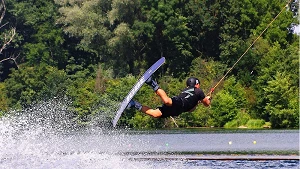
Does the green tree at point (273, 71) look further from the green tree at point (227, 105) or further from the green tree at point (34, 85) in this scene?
the green tree at point (34, 85)

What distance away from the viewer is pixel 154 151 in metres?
30.1

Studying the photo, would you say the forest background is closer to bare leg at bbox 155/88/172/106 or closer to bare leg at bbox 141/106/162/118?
bare leg at bbox 141/106/162/118

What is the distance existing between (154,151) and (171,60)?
3024 cm

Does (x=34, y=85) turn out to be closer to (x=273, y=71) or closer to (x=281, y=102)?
(x=273, y=71)

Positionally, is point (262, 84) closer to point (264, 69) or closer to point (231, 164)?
point (264, 69)

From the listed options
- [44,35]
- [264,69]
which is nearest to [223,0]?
[264,69]

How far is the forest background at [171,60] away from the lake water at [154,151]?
29.2 ft

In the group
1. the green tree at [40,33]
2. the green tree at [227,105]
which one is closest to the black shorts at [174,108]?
the green tree at [227,105]

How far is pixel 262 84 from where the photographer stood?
52.5m

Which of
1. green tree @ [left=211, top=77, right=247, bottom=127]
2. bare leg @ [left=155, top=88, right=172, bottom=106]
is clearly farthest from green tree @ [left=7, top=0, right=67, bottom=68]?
bare leg @ [left=155, top=88, right=172, bottom=106]

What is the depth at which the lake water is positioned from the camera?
23.1 m

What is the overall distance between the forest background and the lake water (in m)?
8.90

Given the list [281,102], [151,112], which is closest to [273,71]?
[281,102]

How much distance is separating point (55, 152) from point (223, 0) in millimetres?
34466
